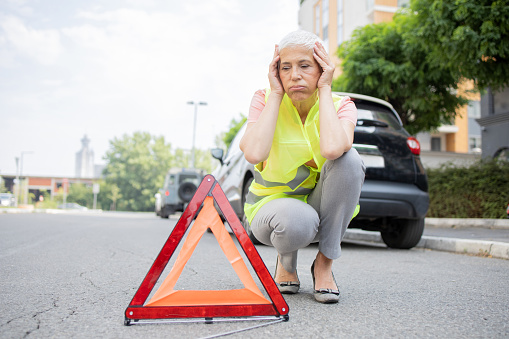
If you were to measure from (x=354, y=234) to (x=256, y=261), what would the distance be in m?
6.14

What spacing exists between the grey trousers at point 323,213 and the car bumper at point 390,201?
262cm

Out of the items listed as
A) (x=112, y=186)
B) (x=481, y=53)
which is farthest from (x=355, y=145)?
(x=112, y=186)

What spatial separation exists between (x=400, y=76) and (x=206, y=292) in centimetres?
1306

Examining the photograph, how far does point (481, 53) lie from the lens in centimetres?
868

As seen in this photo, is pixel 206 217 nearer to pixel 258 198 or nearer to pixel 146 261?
pixel 258 198

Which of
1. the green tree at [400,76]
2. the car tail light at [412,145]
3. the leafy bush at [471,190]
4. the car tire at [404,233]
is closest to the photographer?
the car tail light at [412,145]

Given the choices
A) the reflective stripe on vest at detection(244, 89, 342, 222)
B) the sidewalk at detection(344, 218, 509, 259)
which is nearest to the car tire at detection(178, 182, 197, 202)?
the sidewalk at detection(344, 218, 509, 259)

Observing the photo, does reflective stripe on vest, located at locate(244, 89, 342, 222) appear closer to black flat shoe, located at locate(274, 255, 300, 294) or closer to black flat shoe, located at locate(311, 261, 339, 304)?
black flat shoe, located at locate(274, 255, 300, 294)

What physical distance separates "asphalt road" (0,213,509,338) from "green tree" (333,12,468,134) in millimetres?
10132

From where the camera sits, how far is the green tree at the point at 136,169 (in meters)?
63.7

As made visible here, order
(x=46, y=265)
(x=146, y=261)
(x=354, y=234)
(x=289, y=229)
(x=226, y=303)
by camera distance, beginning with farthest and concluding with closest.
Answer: (x=354, y=234), (x=146, y=261), (x=46, y=265), (x=289, y=229), (x=226, y=303)

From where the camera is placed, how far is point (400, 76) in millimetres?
13898

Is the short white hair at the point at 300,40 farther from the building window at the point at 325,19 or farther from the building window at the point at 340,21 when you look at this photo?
the building window at the point at 325,19

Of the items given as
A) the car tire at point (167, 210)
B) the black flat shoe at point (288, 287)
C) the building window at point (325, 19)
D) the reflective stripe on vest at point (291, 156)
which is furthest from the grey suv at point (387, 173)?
the building window at point (325, 19)
